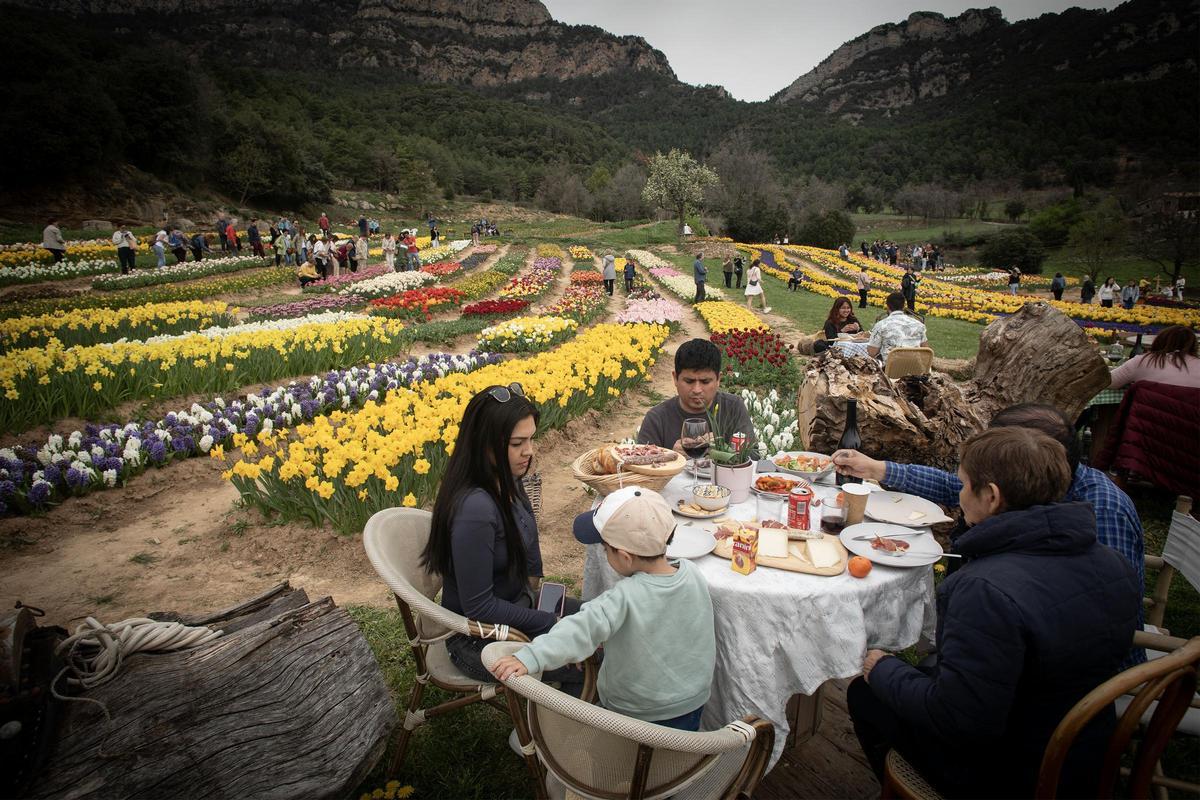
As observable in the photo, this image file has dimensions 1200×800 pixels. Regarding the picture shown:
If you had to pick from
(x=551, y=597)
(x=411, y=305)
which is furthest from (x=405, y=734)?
(x=411, y=305)

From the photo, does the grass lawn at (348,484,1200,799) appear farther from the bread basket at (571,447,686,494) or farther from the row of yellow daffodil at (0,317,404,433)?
the row of yellow daffodil at (0,317,404,433)

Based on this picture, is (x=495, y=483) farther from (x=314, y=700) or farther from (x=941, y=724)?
(x=941, y=724)

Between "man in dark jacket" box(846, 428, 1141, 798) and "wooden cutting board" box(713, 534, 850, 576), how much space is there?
0.42m

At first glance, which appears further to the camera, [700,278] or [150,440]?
[700,278]

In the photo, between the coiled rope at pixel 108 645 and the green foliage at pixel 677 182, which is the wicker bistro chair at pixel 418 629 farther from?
the green foliage at pixel 677 182

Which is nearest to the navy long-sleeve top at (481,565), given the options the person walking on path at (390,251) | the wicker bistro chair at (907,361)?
the wicker bistro chair at (907,361)

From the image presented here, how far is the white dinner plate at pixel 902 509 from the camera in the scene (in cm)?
260

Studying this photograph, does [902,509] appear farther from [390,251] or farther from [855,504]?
[390,251]

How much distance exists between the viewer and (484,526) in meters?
2.37

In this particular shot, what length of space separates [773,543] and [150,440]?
6.32 meters

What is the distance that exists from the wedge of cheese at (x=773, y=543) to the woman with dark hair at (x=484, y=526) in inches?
39.9

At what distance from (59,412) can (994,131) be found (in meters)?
117

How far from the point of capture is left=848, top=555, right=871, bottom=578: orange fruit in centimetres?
221

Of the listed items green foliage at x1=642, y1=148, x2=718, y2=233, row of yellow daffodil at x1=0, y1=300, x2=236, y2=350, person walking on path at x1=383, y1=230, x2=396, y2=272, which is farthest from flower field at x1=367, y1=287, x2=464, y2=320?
green foliage at x1=642, y1=148, x2=718, y2=233
